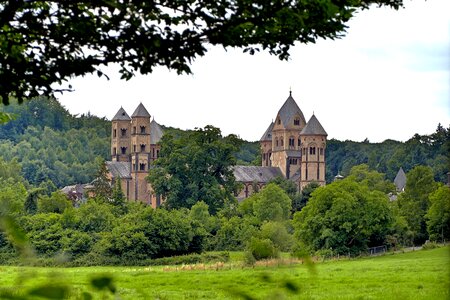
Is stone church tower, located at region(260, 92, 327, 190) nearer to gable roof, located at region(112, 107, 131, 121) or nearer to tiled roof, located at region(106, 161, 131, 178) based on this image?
gable roof, located at region(112, 107, 131, 121)

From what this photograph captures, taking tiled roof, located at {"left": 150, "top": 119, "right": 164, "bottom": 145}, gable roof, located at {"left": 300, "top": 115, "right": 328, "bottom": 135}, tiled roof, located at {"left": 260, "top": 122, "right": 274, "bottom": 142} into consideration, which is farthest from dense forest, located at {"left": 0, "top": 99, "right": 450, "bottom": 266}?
tiled roof, located at {"left": 260, "top": 122, "right": 274, "bottom": 142}

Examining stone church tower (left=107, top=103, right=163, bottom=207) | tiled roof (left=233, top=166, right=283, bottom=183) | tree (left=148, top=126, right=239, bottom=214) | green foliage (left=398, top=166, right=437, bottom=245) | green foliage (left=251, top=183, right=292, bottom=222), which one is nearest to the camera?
green foliage (left=398, top=166, right=437, bottom=245)

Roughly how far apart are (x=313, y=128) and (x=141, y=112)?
19718 mm

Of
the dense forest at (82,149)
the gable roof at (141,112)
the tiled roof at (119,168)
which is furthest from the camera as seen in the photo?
the dense forest at (82,149)

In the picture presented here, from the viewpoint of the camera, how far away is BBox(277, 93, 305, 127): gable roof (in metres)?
122

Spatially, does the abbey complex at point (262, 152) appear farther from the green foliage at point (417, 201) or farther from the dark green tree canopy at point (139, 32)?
the dark green tree canopy at point (139, 32)

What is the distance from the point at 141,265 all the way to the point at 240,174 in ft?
236

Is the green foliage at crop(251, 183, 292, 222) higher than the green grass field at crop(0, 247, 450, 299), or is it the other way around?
the green foliage at crop(251, 183, 292, 222)

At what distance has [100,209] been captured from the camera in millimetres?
56625

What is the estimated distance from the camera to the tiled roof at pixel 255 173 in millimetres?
118875

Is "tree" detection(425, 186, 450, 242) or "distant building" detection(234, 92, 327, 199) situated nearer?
"tree" detection(425, 186, 450, 242)

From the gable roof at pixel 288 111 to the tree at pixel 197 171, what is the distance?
143ft

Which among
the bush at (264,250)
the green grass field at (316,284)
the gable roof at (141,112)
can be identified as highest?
the gable roof at (141,112)

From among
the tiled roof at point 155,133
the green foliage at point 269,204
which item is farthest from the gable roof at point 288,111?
the green foliage at point 269,204
